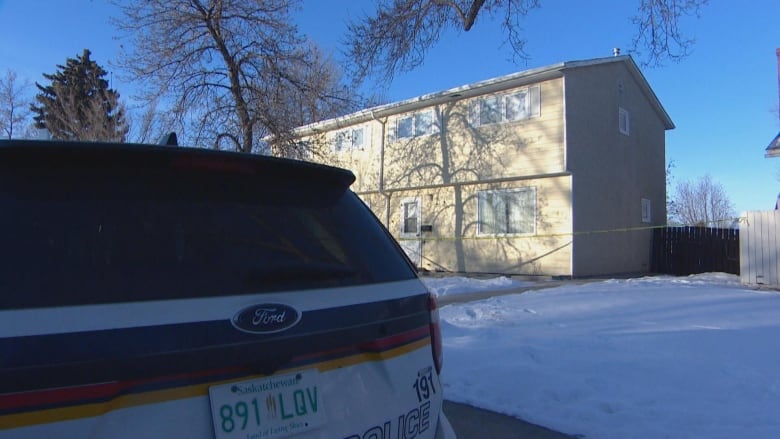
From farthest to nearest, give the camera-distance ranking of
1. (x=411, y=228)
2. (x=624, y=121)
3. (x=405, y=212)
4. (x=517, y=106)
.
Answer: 1. (x=405, y=212)
2. (x=411, y=228)
3. (x=624, y=121)
4. (x=517, y=106)

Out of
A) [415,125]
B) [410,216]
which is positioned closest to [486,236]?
[410,216]

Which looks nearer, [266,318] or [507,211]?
[266,318]

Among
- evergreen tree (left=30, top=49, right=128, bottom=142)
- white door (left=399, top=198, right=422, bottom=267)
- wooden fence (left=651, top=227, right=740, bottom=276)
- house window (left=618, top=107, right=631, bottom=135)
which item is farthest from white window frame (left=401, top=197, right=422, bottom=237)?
evergreen tree (left=30, top=49, right=128, bottom=142)

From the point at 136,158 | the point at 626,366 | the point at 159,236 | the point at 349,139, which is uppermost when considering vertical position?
the point at 349,139

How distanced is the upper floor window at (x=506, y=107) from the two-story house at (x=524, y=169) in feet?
0.11

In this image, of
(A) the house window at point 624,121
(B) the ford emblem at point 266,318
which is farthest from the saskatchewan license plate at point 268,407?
(A) the house window at point 624,121

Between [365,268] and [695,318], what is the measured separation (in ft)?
23.0

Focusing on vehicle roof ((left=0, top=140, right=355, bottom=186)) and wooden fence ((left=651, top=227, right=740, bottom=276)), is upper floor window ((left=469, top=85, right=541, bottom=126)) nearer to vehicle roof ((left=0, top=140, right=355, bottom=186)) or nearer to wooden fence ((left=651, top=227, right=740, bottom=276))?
wooden fence ((left=651, top=227, right=740, bottom=276))

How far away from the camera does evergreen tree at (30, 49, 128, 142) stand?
2442 centimetres

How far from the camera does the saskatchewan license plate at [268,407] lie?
1515mm

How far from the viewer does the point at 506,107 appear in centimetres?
1675

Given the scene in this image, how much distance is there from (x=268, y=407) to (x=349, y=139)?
2031 centimetres

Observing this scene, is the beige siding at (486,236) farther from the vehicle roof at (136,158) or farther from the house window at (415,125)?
the vehicle roof at (136,158)

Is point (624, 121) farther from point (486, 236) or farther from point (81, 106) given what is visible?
point (81, 106)
